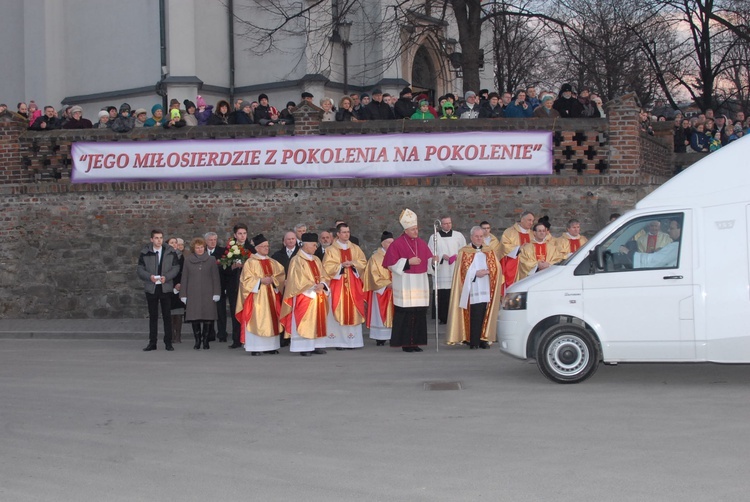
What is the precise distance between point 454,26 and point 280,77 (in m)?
7.26

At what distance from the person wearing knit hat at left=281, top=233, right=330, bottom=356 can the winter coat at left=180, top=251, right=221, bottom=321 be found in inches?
57.3

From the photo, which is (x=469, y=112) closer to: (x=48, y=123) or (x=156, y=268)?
(x=156, y=268)

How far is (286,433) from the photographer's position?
8906mm

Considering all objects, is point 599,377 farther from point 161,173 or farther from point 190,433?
point 161,173

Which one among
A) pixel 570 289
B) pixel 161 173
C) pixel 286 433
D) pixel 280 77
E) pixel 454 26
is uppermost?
pixel 454 26

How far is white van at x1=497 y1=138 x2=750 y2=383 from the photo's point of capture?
10.7 meters

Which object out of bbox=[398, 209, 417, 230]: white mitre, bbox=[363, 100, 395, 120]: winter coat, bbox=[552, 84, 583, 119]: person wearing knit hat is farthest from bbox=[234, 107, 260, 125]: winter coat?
bbox=[552, 84, 583, 119]: person wearing knit hat

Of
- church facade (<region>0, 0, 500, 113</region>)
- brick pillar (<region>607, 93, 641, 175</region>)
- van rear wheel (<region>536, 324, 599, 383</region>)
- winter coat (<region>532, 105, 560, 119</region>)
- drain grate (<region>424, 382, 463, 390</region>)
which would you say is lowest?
drain grate (<region>424, 382, 463, 390</region>)

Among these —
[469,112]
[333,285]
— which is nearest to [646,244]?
[333,285]

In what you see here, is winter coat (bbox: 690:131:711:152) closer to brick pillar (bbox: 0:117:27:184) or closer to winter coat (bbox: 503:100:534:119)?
winter coat (bbox: 503:100:534:119)

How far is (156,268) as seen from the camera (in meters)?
16.3

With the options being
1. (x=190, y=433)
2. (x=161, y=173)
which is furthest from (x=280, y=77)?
(x=190, y=433)

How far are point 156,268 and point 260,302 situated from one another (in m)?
1.98

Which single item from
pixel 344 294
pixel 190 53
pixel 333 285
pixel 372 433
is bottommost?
pixel 372 433
